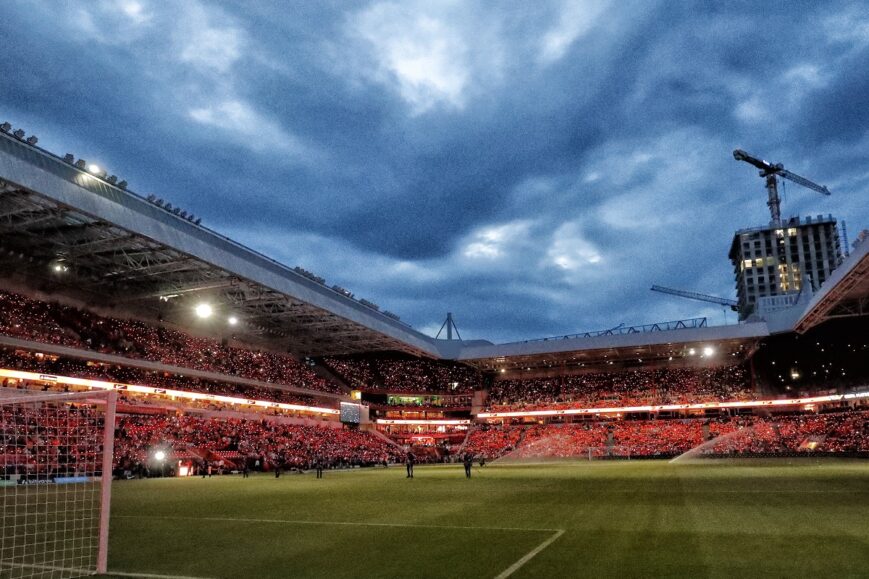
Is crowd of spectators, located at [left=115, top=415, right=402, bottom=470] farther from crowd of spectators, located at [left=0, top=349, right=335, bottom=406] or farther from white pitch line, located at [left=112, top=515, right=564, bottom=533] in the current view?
white pitch line, located at [left=112, top=515, right=564, bottom=533]

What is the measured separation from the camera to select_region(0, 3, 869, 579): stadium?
11844 mm

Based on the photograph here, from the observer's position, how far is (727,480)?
28.5m

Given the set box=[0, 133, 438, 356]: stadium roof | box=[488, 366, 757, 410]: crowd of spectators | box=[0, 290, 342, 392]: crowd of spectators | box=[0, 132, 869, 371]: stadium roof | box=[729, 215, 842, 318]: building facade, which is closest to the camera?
box=[0, 133, 438, 356]: stadium roof

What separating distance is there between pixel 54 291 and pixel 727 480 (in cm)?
4955

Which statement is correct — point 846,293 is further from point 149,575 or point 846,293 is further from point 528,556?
point 149,575

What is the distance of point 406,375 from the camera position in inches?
3602

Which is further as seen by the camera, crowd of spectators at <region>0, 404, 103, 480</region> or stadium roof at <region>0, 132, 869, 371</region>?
stadium roof at <region>0, 132, 869, 371</region>

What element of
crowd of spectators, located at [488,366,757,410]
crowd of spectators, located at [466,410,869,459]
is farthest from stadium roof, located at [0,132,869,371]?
crowd of spectators, located at [466,410,869,459]

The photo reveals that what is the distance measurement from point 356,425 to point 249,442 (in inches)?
1066

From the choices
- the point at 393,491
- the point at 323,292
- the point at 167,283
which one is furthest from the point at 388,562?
the point at 323,292

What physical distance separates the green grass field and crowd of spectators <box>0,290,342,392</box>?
93.1ft

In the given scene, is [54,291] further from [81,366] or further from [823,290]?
[823,290]

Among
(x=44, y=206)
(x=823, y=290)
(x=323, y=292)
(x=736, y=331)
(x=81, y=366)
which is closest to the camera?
(x=44, y=206)

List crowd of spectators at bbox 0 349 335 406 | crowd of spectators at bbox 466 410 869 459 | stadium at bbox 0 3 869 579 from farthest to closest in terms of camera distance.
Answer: crowd of spectators at bbox 466 410 869 459 < crowd of spectators at bbox 0 349 335 406 < stadium at bbox 0 3 869 579
